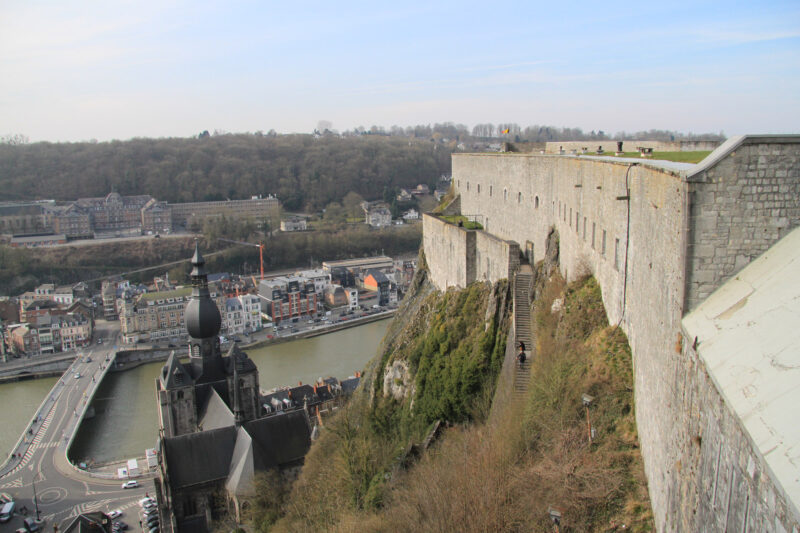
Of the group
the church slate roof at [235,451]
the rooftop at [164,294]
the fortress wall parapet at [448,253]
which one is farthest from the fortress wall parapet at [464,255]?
the rooftop at [164,294]

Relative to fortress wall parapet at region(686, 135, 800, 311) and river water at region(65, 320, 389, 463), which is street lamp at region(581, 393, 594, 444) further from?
river water at region(65, 320, 389, 463)

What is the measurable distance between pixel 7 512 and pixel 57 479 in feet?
8.23

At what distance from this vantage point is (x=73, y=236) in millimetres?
61062

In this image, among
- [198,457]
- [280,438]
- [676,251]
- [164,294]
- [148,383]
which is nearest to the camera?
[676,251]

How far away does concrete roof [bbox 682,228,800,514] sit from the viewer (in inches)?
112

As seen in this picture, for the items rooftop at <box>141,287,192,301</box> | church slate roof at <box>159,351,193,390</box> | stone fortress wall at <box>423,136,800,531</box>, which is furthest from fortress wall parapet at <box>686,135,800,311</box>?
rooftop at <box>141,287,192,301</box>

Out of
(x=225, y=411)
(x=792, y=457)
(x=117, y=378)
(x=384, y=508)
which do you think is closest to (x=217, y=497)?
(x=225, y=411)

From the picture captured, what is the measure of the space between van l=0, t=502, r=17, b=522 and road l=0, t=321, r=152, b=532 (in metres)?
0.17

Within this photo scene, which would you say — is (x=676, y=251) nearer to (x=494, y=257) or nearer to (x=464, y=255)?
(x=494, y=257)

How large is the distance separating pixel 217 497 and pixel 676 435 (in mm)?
13620

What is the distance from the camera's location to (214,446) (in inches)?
613

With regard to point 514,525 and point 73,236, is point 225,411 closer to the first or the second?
point 514,525

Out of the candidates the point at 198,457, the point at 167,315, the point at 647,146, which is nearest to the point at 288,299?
the point at 167,315

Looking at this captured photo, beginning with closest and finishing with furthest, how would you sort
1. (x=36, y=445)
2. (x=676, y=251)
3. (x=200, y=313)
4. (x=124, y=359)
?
(x=676, y=251) → (x=200, y=313) → (x=36, y=445) → (x=124, y=359)
